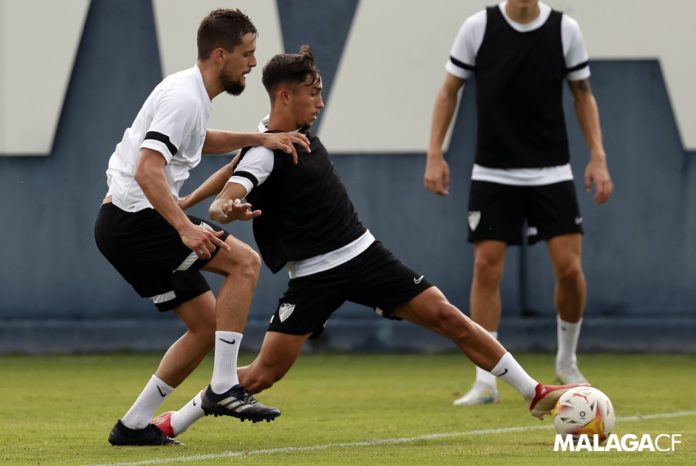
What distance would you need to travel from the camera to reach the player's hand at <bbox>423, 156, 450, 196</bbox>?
8.42 meters

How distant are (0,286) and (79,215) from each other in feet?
2.74

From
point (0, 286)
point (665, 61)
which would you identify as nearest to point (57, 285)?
point (0, 286)

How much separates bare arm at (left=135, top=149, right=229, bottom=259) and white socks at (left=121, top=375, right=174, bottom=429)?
0.75 meters

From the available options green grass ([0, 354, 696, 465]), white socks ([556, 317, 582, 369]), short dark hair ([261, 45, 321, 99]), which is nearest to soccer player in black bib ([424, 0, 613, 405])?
white socks ([556, 317, 582, 369])

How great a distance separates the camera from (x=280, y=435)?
6922mm

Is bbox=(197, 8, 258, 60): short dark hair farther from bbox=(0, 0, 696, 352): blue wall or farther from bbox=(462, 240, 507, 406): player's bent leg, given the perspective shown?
bbox=(0, 0, 696, 352): blue wall

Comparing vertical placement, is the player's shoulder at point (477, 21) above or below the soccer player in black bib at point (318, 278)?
above

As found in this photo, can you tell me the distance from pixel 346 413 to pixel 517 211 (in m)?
1.57

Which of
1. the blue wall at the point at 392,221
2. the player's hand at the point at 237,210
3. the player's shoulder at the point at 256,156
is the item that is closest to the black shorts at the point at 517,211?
the player's shoulder at the point at 256,156

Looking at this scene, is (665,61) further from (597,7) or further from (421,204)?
(421,204)

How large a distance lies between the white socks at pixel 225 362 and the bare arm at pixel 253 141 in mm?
807

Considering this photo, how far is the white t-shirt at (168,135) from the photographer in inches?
240

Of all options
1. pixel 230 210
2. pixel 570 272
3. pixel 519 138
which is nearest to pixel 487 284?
pixel 570 272

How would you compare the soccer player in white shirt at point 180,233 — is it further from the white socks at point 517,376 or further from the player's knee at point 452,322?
the white socks at point 517,376
